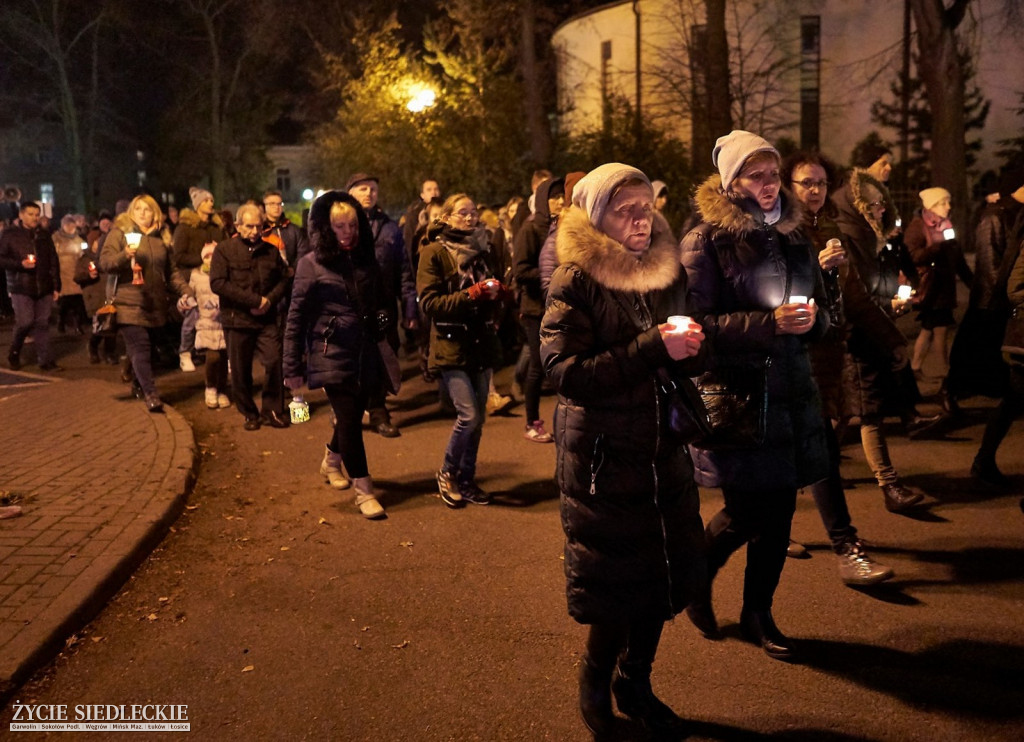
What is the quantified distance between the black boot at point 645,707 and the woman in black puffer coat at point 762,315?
821 mm

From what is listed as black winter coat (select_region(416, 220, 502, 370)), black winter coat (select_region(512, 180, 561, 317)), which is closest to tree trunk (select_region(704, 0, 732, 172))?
black winter coat (select_region(512, 180, 561, 317))

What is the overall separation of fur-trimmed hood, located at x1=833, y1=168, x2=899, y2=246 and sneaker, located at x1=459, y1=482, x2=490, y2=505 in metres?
3.02

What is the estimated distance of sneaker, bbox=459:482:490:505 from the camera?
23.3 ft

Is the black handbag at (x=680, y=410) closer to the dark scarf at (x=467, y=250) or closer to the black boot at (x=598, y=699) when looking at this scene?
the black boot at (x=598, y=699)

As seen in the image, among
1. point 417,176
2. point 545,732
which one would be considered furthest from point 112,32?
point 545,732

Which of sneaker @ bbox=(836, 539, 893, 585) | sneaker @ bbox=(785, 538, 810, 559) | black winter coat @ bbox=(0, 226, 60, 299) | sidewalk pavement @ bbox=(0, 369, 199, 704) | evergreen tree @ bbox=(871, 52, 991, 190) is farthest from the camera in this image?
evergreen tree @ bbox=(871, 52, 991, 190)

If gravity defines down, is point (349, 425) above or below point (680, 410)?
below

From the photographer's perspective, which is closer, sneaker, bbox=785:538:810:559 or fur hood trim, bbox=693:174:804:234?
fur hood trim, bbox=693:174:804:234

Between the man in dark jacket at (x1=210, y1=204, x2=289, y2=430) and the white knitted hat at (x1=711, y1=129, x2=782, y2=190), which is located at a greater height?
the white knitted hat at (x1=711, y1=129, x2=782, y2=190)

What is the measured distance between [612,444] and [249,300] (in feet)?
20.8

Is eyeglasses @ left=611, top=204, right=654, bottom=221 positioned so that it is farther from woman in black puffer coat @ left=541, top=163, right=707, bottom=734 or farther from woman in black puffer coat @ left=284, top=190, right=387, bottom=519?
woman in black puffer coat @ left=284, top=190, right=387, bottom=519

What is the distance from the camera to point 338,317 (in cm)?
662

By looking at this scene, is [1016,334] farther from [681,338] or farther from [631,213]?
[681,338]

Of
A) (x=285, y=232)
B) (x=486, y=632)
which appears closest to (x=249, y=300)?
(x=285, y=232)
